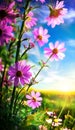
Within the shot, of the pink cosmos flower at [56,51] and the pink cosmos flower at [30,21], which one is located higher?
the pink cosmos flower at [30,21]

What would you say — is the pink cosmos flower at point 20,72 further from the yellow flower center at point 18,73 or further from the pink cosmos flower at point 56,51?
the pink cosmos flower at point 56,51

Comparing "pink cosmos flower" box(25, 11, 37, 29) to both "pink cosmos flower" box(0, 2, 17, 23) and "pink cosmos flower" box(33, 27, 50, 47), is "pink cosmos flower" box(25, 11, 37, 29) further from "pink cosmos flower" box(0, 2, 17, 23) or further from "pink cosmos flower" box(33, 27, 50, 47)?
"pink cosmos flower" box(0, 2, 17, 23)

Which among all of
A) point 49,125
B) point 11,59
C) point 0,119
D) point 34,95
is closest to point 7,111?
point 0,119

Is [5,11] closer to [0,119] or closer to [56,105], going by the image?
[0,119]

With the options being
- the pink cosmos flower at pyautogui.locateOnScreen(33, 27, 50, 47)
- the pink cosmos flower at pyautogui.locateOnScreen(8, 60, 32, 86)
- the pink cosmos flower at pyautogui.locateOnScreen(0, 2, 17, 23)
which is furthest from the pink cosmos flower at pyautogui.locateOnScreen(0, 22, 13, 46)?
the pink cosmos flower at pyautogui.locateOnScreen(33, 27, 50, 47)

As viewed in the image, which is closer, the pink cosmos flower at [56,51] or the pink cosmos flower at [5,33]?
the pink cosmos flower at [5,33]

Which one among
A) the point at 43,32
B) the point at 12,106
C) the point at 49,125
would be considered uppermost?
the point at 43,32

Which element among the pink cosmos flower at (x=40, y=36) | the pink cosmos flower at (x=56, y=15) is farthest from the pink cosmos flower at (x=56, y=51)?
the pink cosmos flower at (x=56, y=15)
